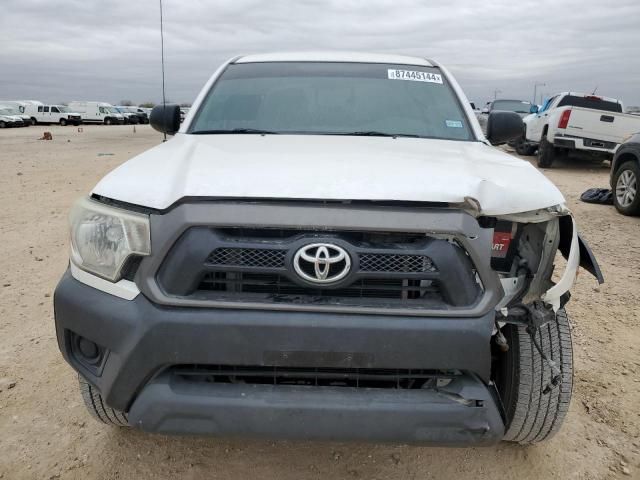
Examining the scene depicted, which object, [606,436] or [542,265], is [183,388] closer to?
[542,265]

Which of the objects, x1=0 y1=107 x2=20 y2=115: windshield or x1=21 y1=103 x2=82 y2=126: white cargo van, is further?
x1=21 y1=103 x2=82 y2=126: white cargo van

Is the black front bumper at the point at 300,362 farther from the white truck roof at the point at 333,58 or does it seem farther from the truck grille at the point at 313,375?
the white truck roof at the point at 333,58

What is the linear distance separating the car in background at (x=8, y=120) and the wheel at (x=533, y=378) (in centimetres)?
4434

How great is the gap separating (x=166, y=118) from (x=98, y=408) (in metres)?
2.05

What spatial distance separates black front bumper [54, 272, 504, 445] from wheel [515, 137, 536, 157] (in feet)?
50.5

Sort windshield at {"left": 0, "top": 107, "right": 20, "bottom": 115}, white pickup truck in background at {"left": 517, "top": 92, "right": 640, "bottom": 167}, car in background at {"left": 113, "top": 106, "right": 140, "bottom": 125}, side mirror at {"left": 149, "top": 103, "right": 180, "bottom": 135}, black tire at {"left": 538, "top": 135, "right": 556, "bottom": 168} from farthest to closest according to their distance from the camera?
car in background at {"left": 113, "top": 106, "right": 140, "bottom": 125} < windshield at {"left": 0, "top": 107, "right": 20, "bottom": 115} < black tire at {"left": 538, "top": 135, "right": 556, "bottom": 168} < white pickup truck in background at {"left": 517, "top": 92, "right": 640, "bottom": 167} < side mirror at {"left": 149, "top": 103, "right": 180, "bottom": 135}

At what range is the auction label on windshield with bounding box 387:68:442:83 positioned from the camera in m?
3.57

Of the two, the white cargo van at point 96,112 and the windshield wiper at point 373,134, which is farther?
the white cargo van at point 96,112

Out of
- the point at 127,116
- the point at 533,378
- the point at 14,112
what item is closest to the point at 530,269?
the point at 533,378

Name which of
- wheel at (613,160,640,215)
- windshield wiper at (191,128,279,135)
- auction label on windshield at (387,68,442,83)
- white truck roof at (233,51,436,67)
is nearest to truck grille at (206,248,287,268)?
windshield wiper at (191,128,279,135)

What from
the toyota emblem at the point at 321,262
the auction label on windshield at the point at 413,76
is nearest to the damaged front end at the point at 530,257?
the toyota emblem at the point at 321,262

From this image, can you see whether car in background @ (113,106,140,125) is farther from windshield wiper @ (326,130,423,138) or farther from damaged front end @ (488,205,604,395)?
damaged front end @ (488,205,604,395)

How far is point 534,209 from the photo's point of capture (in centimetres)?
201

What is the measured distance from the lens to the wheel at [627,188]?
24.7 ft
